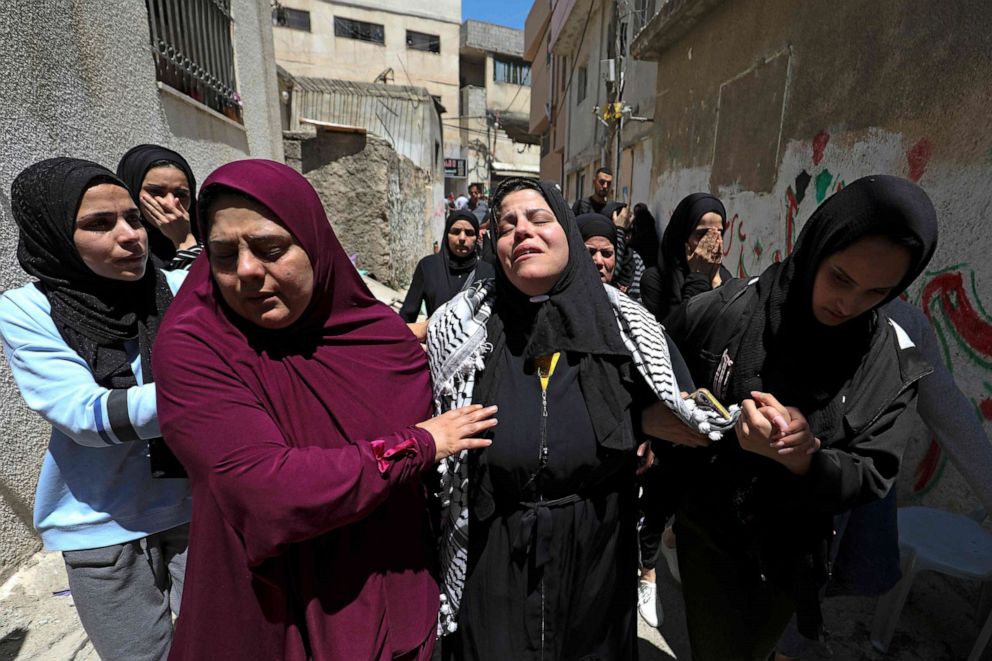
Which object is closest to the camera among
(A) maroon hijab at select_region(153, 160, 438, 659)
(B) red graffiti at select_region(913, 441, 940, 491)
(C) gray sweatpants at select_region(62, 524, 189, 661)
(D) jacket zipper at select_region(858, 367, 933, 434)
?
(A) maroon hijab at select_region(153, 160, 438, 659)

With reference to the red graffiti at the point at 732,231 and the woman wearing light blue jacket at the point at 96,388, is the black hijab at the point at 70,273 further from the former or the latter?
the red graffiti at the point at 732,231

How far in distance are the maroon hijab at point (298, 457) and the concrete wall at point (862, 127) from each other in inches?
104

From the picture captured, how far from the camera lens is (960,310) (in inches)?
93.9

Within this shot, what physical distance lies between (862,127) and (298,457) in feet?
12.1

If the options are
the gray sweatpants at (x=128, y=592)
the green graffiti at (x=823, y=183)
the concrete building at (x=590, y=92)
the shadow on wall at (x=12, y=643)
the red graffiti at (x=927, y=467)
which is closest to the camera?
the gray sweatpants at (x=128, y=592)

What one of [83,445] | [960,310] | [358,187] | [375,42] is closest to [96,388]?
[83,445]

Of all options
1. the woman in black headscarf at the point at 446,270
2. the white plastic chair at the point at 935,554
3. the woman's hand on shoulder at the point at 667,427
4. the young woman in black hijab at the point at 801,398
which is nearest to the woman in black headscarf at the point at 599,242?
the woman in black headscarf at the point at 446,270

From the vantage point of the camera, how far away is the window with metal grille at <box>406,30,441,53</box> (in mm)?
24375

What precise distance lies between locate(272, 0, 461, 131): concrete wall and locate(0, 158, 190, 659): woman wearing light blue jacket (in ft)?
84.1

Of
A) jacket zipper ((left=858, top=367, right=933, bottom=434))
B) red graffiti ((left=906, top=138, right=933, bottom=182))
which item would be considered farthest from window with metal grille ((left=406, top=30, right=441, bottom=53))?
jacket zipper ((left=858, top=367, right=933, bottom=434))

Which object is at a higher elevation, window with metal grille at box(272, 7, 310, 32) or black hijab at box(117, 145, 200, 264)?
window with metal grille at box(272, 7, 310, 32)

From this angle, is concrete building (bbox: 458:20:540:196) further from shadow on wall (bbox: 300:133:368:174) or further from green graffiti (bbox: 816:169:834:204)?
green graffiti (bbox: 816:169:834:204)

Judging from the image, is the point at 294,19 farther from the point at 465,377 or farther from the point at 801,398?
the point at 801,398

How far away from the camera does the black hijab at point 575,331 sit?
1.39 meters
